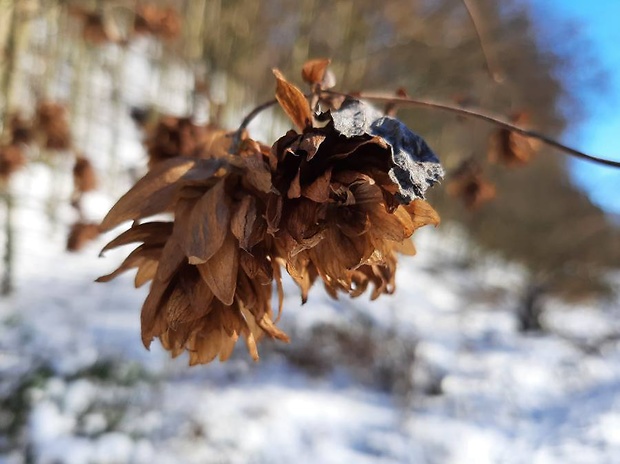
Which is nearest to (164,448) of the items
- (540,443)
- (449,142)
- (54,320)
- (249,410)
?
(249,410)

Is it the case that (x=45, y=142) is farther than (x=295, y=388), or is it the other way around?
(x=295, y=388)

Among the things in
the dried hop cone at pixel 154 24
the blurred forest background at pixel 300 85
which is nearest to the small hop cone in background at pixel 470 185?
the blurred forest background at pixel 300 85

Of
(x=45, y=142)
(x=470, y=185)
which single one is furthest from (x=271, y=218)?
(x=45, y=142)

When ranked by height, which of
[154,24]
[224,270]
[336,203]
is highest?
[154,24]

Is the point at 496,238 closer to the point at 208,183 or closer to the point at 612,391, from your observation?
the point at 612,391

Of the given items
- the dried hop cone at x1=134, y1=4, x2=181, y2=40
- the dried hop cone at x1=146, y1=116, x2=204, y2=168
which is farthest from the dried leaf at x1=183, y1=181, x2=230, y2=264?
the dried hop cone at x1=134, y1=4, x2=181, y2=40

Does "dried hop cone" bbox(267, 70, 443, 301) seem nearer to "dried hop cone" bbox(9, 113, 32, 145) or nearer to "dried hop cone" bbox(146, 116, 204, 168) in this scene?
"dried hop cone" bbox(146, 116, 204, 168)

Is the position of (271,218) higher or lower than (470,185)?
lower

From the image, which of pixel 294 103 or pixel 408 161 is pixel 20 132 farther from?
pixel 408 161
